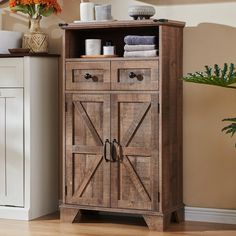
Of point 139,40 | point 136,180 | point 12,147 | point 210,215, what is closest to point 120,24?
point 139,40

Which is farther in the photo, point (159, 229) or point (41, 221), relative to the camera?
point (41, 221)

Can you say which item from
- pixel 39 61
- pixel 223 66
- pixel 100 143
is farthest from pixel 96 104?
pixel 223 66

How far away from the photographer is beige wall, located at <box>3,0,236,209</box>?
4660 millimetres

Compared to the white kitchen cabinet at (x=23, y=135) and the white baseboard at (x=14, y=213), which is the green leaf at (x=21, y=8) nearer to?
the white kitchen cabinet at (x=23, y=135)

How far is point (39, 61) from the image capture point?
194 inches

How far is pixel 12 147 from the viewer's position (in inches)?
192

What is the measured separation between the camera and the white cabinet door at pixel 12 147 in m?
4.86

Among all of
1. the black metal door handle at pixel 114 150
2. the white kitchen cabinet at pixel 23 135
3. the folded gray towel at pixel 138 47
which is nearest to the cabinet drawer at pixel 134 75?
the folded gray towel at pixel 138 47

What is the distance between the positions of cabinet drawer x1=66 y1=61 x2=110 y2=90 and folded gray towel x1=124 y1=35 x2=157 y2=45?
20cm

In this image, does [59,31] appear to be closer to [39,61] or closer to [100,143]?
[39,61]

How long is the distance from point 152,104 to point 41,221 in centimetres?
116

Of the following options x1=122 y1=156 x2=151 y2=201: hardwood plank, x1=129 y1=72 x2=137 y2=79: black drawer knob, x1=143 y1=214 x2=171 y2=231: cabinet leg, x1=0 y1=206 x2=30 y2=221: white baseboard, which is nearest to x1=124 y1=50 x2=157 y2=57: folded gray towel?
x1=129 y1=72 x2=137 y2=79: black drawer knob

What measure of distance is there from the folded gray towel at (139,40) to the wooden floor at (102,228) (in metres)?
1.23

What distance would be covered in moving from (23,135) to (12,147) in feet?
0.42
